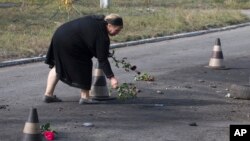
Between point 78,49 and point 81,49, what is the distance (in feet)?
0.14

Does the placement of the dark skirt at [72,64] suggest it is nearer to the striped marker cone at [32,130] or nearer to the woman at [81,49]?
the woman at [81,49]

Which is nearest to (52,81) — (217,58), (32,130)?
(32,130)

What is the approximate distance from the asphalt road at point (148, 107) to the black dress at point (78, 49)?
1.41 ft

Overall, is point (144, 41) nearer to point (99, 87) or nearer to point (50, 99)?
point (99, 87)

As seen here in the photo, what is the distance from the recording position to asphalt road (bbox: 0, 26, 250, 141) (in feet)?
30.1

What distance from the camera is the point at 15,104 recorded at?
1112 cm

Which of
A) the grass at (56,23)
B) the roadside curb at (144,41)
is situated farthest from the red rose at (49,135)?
the grass at (56,23)

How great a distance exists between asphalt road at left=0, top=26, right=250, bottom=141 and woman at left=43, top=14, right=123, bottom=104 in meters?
0.40

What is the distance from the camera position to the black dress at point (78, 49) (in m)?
10.7

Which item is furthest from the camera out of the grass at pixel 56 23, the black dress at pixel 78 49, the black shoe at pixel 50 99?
the grass at pixel 56 23

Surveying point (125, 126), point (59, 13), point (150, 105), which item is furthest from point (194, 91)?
point (59, 13)

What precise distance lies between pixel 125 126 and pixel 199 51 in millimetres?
10808

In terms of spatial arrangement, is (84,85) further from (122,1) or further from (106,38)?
(122,1)

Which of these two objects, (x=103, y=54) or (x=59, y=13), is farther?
(x=59, y=13)
